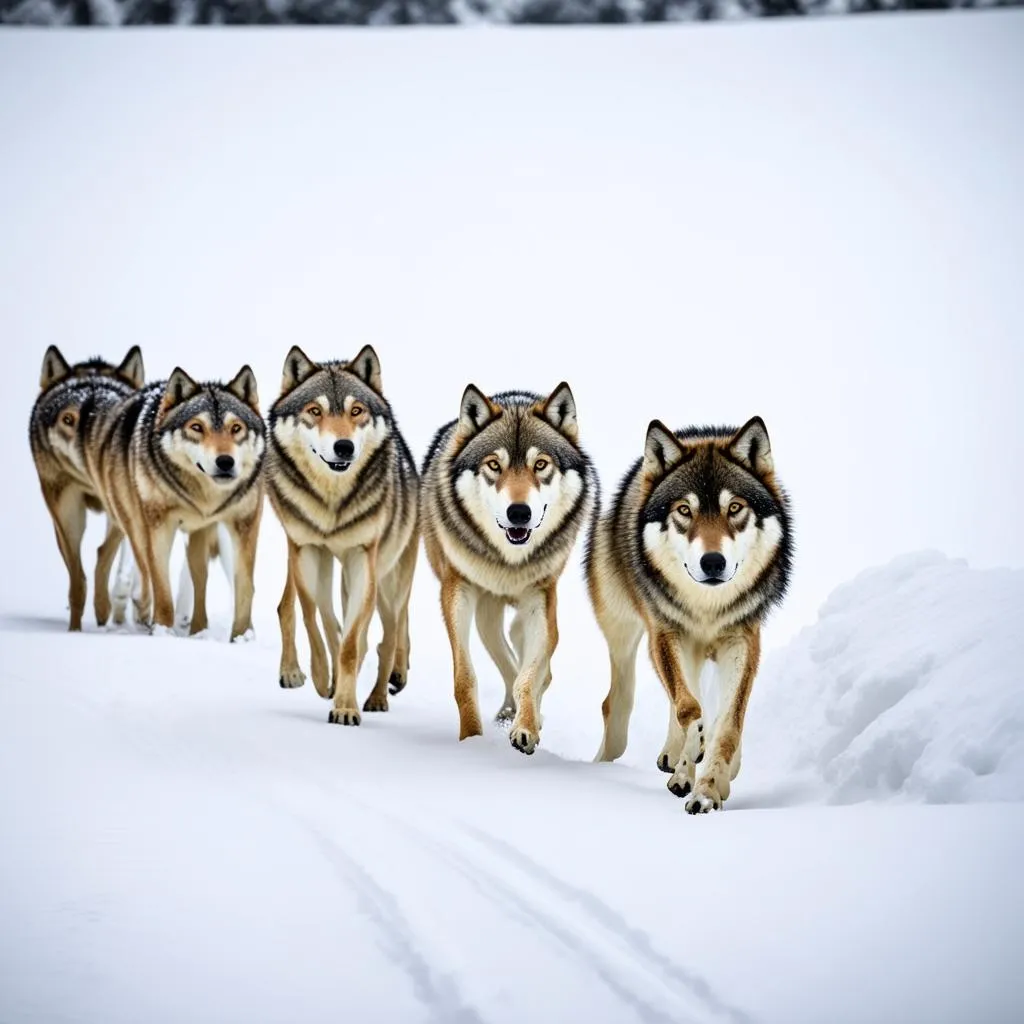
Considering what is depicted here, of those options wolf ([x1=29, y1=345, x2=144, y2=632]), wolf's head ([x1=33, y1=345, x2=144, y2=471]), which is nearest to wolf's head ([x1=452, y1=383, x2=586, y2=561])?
wolf ([x1=29, y1=345, x2=144, y2=632])

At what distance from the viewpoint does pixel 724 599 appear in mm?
5816

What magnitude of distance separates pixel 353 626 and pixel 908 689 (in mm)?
3227

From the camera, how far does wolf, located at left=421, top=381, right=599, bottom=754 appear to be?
6.79 metres

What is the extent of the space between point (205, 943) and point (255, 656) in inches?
217

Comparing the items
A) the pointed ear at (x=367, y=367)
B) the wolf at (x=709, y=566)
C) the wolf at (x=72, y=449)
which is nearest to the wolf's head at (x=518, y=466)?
the wolf at (x=709, y=566)

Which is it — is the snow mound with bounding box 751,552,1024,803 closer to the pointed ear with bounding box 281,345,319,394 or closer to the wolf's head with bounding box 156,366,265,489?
the pointed ear with bounding box 281,345,319,394

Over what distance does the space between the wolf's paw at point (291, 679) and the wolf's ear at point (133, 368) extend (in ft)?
15.1

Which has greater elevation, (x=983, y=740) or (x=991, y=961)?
(x=983, y=740)

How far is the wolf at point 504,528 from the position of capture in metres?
6.79

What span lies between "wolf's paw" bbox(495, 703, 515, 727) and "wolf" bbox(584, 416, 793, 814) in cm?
165

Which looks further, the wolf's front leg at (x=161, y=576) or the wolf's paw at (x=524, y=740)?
the wolf's front leg at (x=161, y=576)

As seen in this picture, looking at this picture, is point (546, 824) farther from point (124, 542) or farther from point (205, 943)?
point (124, 542)

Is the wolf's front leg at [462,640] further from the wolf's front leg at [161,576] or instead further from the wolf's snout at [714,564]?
the wolf's front leg at [161,576]

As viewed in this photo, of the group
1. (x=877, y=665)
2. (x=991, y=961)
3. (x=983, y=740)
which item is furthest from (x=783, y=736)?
(x=991, y=961)
